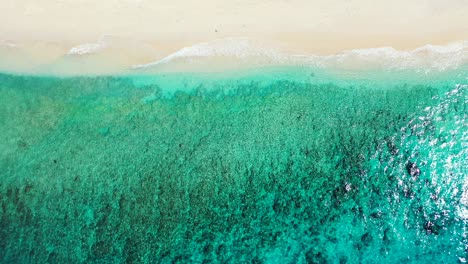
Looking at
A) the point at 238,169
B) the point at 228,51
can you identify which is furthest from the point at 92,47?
the point at 238,169

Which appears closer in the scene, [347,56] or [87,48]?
[347,56]

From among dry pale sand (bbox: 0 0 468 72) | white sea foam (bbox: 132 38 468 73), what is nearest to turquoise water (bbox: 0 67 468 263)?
white sea foam (bbox: 132 38 468 73)

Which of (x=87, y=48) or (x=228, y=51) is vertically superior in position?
(x=87, y=48)

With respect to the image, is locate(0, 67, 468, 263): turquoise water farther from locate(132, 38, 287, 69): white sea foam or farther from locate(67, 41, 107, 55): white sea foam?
locate(67, 41, 107, 55): white sea foam

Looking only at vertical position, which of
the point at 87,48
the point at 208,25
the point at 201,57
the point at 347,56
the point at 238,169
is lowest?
the point at 238,169

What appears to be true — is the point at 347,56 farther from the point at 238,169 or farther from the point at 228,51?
the point at 238,169

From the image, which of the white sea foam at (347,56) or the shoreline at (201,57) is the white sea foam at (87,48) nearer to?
the shoreline at (201,57)
